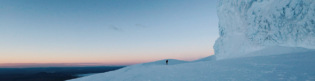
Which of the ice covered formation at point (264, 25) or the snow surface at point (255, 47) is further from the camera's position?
the ice covered formation at point (264, 25)

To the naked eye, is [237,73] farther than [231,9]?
No

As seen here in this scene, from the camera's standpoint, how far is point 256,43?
1568 cm

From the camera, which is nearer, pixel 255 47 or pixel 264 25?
pixel 264 25

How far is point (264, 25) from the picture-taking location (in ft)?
47.4

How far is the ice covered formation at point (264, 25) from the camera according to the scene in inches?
471

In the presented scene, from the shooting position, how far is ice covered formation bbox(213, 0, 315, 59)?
12.0 m

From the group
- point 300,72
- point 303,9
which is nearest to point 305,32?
point 303,9

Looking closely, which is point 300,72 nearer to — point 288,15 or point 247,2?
point 288,15

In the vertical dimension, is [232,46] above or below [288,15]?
below

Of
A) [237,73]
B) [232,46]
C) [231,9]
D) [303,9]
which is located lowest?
[237,73]

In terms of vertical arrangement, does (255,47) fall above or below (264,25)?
below

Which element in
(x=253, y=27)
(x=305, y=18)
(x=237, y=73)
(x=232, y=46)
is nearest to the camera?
(x=237, y=73)

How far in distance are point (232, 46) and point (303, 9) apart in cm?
748

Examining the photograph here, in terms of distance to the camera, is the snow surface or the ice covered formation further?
the ice covered formation
